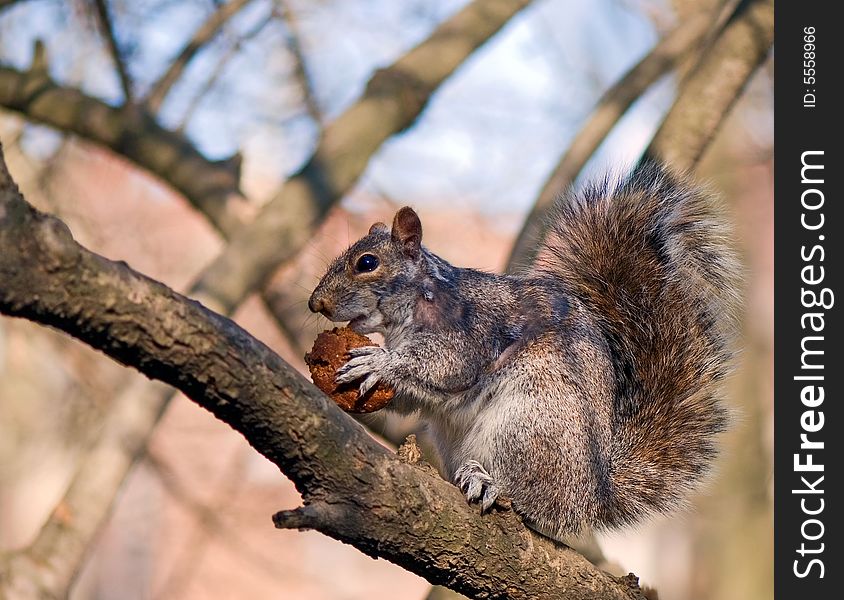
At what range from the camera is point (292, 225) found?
313cm

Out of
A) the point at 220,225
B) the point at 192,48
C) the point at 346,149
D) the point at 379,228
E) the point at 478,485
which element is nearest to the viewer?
the point at 478,485

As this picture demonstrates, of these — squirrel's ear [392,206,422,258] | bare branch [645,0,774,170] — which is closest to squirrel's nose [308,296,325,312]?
squirrel's ear [392,206,422,258]

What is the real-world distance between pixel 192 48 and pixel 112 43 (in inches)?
12.6

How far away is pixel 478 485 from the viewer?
2.03 metres

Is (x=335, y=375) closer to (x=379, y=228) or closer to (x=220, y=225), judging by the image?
(x=379, y=228)

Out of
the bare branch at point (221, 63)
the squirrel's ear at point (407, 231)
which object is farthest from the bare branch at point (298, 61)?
the squirrel's ear at point (407, 231)

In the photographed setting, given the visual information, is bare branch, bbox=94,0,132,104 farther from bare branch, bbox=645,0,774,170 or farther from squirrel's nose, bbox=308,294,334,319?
bare branch, bbox=645,0,774,170

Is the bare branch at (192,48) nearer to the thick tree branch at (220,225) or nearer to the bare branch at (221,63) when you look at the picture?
the bare branch at (221,63)

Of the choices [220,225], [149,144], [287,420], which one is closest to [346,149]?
[220,225]

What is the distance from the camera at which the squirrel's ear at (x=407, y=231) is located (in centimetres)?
239

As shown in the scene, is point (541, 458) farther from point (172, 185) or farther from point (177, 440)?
point (177, 440)

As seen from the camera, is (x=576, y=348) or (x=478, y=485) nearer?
(x=478, y=485)
